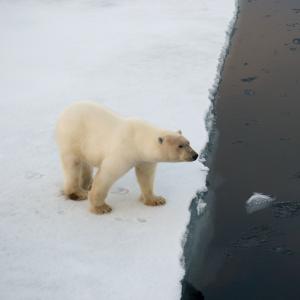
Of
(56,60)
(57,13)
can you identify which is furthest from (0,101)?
(57,13)

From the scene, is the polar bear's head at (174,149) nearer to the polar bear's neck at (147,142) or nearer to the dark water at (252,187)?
the polar bear's neck at (147,142)

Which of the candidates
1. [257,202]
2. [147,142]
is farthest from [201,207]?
[147,142]

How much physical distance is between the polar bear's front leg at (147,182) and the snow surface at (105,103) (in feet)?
0.26

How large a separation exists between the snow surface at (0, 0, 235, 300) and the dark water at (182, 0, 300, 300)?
0.78 ft

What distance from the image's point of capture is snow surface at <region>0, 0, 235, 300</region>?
3549 mm

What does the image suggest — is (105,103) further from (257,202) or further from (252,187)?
(257,202)

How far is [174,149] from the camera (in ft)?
13.3

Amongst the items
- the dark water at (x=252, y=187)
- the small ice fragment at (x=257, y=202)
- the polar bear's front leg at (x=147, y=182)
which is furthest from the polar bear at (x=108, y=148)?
the small ice fragment at (x=257, y=202)

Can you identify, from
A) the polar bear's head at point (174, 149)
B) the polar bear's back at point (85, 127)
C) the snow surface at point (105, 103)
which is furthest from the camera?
the polar bear's back at point (85, 127)

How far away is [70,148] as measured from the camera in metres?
4.29

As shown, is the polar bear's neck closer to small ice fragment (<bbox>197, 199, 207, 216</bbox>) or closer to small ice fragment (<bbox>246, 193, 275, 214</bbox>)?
small ice fragment (<bbox>197, 199, 207, 216</bbox>)

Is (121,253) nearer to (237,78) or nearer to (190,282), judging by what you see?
(190,282)

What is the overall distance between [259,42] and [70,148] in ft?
20.2

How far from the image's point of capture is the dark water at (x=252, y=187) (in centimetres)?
371
